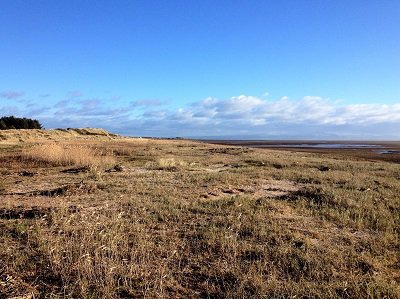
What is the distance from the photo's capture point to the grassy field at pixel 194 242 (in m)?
5.66

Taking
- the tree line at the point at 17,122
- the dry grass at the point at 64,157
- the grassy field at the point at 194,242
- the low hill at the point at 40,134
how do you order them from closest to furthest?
the grassy field at the point at 194,242, the dry grass at the point at 64,157, the low hill at the point at 40,134, the tree line at the point at 17,122

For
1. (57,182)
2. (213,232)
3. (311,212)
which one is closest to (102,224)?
(213,232)

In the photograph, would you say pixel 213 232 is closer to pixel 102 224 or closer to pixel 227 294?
pixel 102 224

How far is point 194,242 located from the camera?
7.64 meters

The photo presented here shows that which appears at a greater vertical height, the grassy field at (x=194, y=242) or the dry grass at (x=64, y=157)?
the dry grass at (x=64, y=157)

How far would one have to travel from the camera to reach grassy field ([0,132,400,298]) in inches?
223

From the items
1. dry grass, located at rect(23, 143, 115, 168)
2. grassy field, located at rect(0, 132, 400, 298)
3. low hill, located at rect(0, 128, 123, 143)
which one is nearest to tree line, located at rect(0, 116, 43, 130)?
low hill, located at rect(0, 128, 123, 143)

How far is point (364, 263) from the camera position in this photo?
688 cm

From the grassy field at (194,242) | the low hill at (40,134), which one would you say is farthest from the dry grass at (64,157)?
the low hill at (40,134)

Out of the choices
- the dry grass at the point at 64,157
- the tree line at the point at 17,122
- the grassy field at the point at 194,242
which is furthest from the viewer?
the tree line at the point at 17,122

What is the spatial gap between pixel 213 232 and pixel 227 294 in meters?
2.83

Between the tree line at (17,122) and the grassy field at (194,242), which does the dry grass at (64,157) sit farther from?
the tree line at (17,122)

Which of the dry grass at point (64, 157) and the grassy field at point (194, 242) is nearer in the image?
the grassy field at point (194, 242)

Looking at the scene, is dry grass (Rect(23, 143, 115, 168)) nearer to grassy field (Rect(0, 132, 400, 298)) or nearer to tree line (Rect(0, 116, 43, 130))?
grassy field (Rect(0, 132, 400, 298))
